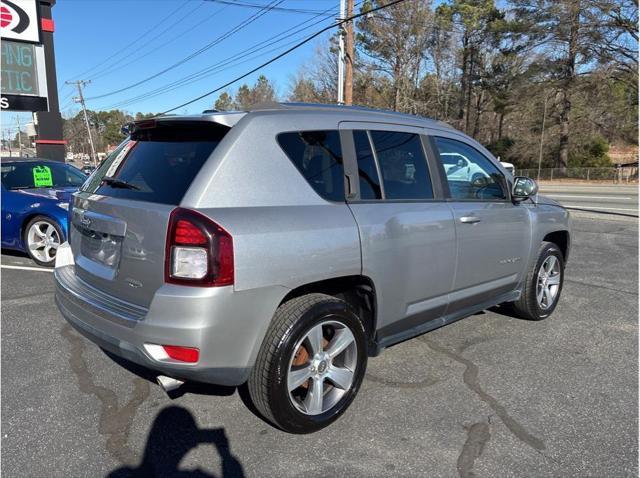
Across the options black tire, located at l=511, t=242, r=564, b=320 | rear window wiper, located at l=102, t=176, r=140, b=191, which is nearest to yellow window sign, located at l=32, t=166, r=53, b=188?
rear window wiper, located at l=102, t=176, r=140, b=191

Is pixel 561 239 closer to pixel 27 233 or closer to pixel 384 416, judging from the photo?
pixel 384 416

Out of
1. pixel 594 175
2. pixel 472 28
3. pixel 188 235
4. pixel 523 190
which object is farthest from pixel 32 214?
pixel 472 28

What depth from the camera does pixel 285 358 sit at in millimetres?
2566

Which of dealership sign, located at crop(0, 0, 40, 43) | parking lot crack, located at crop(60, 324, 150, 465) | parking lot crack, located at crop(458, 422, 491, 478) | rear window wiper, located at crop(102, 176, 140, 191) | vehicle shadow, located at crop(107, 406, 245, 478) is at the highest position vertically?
dealership sign, located at crop(0, 0, 40, 43)

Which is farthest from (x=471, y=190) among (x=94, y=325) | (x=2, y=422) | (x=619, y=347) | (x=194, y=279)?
(x=2, y=422)

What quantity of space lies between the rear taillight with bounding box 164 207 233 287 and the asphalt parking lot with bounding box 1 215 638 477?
0.99 metres

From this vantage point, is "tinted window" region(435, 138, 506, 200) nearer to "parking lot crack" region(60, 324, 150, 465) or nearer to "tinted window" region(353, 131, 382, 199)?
"tinted window" region(353, 131, 382, 199)

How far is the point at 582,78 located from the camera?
3669 cm

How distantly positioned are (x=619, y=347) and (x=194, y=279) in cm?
367

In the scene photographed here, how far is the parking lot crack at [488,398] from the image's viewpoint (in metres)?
2.75

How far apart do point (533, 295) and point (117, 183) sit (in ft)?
12.1

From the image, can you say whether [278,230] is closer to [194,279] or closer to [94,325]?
[194,279]

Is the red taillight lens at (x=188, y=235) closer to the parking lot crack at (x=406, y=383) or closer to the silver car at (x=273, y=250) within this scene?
the silver car at (x=273, y=250)

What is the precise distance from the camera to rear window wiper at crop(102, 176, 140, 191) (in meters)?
2.80
